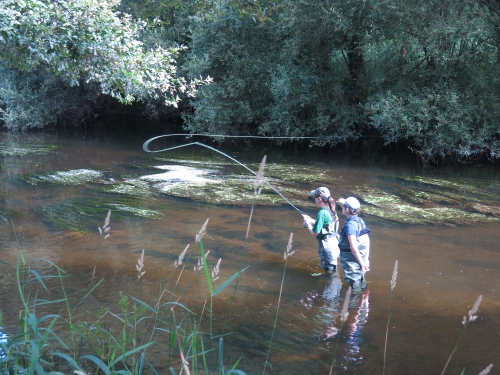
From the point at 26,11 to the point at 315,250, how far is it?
502cm

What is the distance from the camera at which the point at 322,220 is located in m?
6.03

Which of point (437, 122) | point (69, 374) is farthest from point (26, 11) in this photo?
point (437, 122)

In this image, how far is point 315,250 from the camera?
7.60m

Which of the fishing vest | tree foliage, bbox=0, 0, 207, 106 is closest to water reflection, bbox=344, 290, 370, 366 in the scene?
the fishing vest

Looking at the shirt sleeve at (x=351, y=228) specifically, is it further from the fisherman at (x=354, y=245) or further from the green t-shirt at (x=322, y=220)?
the green t-shirt at (x=322, y=220)

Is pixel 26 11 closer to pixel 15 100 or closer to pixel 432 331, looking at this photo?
pixel 432 331

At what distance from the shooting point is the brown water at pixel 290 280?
15.2ft

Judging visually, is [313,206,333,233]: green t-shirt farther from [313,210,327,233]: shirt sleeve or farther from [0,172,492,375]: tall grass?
[0,172,492,375]: tall grass

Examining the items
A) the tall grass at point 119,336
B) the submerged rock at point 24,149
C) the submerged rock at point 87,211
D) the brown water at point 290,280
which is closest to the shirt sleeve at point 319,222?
the brown water at point 290,280

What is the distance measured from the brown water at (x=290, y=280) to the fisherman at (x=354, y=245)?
0.26 m

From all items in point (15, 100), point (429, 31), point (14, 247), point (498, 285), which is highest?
point (429, 31)

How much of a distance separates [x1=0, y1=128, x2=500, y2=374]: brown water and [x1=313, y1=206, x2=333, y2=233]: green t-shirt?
28.6 inches

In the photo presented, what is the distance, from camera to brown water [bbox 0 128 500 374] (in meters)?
4.64

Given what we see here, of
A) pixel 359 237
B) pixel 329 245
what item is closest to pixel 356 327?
pixel 359 237
